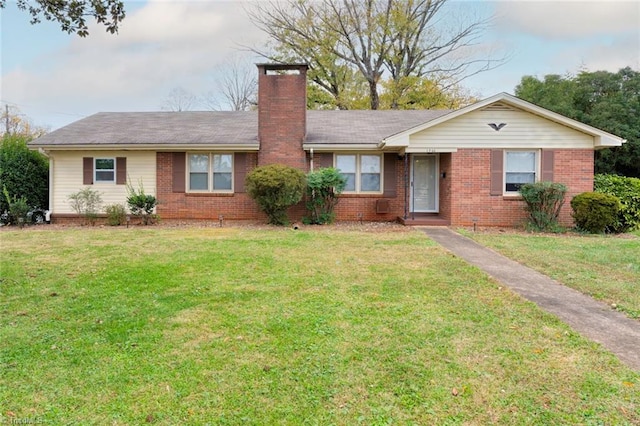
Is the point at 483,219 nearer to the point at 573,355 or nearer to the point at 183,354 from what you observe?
the point at 573,355

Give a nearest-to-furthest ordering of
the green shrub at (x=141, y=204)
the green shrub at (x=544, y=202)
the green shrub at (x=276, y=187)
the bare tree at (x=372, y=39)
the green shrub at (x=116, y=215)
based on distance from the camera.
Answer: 1. the green shrub at (x=544, y=202)
2. the green shrub at (x=276, y=187)
3. the green shrub at (x=141, y=204)
4. the green shrub at (x=116, y=215)
5. the bare tree at (x=372, y=39)

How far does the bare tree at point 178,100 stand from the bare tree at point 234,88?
1926mm

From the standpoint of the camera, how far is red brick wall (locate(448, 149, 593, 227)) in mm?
12336

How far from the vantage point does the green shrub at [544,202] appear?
38.0 feet

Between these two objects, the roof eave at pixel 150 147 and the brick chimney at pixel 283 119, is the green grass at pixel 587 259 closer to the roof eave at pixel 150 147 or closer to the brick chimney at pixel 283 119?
the brick chimney at pixel 283 119

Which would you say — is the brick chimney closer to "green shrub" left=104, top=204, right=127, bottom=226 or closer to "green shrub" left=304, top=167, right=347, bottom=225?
"green shrub" left=304, top=167, right=347, bottom=225

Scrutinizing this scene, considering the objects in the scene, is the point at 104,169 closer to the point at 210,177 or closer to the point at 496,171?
the point at 210,177

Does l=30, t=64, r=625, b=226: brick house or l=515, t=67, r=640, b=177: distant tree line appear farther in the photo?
l=515, t=67, r=640, b=177: distant tree line

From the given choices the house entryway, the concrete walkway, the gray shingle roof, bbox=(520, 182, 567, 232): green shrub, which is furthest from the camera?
the house entryway

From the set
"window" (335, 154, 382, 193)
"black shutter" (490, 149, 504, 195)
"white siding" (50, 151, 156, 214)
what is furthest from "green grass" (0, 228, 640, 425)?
"white siding" (50, 151, 156, 214)

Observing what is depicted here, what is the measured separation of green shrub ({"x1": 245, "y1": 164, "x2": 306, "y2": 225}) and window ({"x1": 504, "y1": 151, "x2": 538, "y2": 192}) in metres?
6.36

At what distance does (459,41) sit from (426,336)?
28302 millimetres

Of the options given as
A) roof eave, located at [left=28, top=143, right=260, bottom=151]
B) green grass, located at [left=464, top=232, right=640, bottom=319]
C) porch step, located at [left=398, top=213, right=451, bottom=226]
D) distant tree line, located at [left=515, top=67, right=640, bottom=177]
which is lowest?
green grass, located at [left=464, top=232, right=640, bottom=319]

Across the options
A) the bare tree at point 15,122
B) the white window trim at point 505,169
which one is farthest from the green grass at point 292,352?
the bare tree at point 15,122
